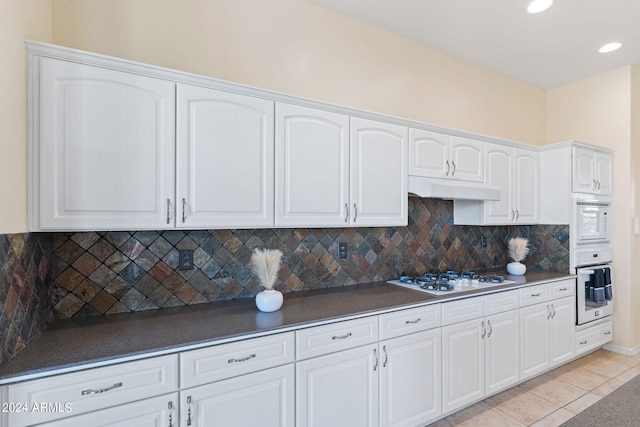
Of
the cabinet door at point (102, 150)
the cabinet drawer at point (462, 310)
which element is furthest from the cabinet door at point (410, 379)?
the cabinet door at point (102, 150)

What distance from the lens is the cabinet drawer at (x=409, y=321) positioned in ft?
6.67

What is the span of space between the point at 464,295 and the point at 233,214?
5.69ft

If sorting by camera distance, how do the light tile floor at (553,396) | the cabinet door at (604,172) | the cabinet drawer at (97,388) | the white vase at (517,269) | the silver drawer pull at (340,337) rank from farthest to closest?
the cabinet door at (604,172)
the white vase at (517,269)
the light tile floor at (553,396)
the silver drawer pull at (340,337)
the cabinet drawer at (97,388)

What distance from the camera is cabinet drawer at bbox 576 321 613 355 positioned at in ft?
10.8

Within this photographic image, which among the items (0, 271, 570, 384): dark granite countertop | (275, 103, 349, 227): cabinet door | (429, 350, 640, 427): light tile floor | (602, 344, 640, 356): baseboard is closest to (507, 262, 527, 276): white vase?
(429, 350, 640, 427): light tile floor

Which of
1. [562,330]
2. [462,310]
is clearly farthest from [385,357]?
[562,330]

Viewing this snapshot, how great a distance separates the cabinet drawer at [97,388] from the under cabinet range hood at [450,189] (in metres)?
1.93

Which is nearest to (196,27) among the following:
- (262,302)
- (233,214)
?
(233,214)

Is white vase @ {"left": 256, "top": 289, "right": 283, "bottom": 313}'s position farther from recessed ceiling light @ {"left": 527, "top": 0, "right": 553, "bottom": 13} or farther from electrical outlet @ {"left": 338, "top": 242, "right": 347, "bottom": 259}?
recessed ceiling light @ {"left": 527, "top": 0, "right": 553, "bottom": 13}

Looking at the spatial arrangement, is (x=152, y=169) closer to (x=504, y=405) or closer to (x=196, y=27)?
(x=196, y=27)

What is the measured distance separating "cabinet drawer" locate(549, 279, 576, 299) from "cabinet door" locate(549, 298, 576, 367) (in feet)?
0.17

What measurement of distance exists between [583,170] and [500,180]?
99 cm

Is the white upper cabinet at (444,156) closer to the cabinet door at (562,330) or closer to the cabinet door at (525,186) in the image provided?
the cabinet door at (525,186)

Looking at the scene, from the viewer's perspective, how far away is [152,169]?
→ 1642mm
